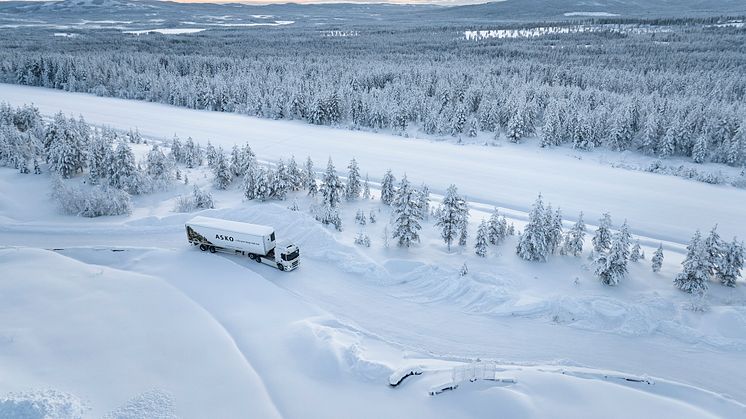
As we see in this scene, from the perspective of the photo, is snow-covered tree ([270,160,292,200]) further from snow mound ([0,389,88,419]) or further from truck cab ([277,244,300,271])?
snow mound ([0,389,88,419])

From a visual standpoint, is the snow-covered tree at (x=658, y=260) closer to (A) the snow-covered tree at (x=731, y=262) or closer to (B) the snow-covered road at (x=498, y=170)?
(A) the snow-covered tree at (x=731, y=262)

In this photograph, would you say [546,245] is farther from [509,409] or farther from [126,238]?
[126,238]

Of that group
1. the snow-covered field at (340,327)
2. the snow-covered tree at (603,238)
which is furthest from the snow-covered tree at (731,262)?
the snow-covered tree at (603,238)

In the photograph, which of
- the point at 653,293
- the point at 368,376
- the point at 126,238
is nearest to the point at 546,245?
the point at 653,293

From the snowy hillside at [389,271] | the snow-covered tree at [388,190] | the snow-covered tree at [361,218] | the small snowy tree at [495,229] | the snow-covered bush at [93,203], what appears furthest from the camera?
the snow-covered tree at [388,190]

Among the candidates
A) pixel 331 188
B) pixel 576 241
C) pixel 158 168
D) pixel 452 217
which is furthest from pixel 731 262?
pixel 158 168

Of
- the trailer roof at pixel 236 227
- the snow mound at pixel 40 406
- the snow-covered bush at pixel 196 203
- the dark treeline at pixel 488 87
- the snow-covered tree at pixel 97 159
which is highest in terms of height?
→ the dark treeline at pixel 488 87
